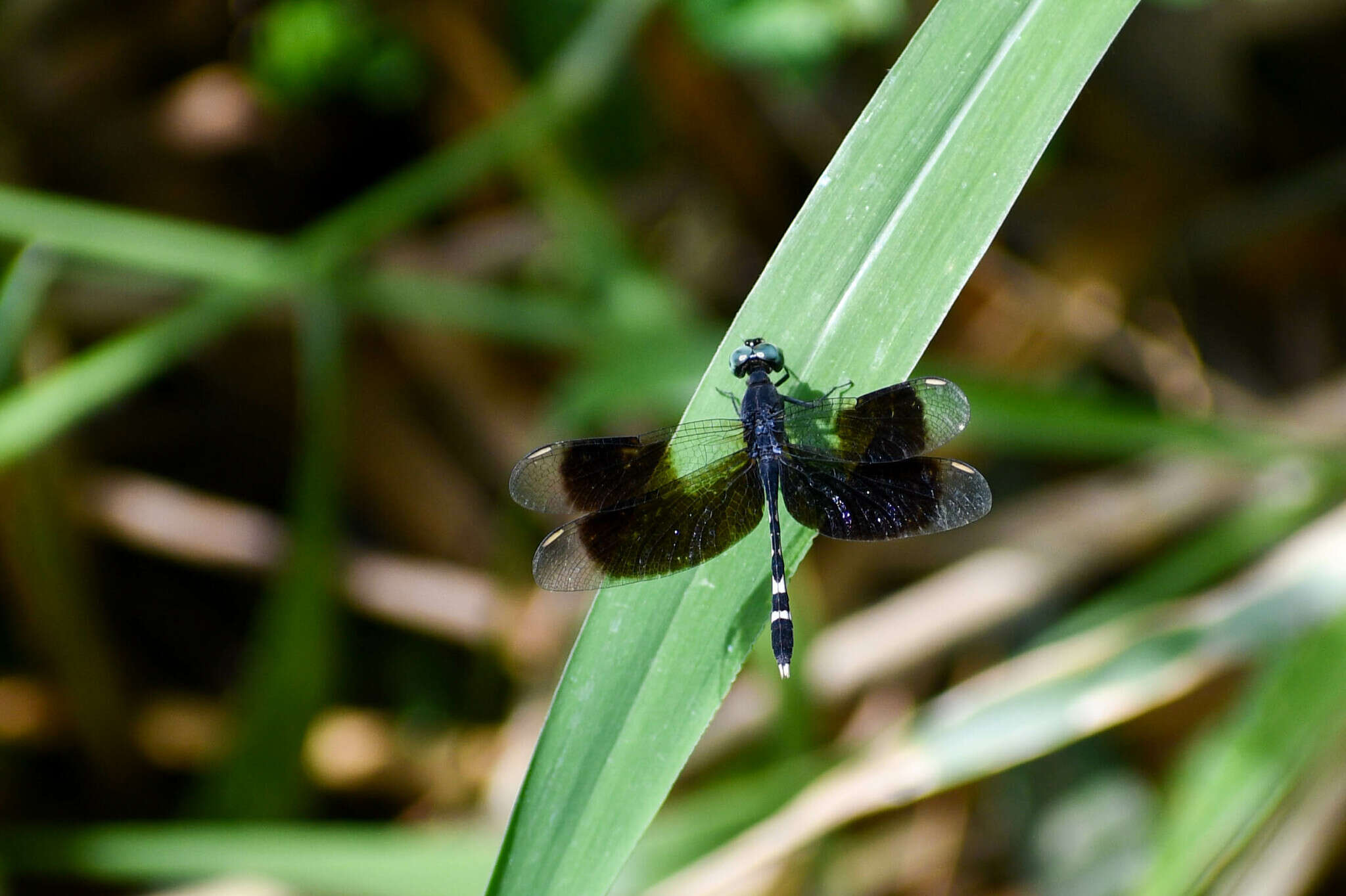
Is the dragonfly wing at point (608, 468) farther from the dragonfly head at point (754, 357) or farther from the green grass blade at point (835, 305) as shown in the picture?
the green grass blade at point (835, 305)

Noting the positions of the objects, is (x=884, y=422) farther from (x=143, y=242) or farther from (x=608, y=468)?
(x=143, y=242)

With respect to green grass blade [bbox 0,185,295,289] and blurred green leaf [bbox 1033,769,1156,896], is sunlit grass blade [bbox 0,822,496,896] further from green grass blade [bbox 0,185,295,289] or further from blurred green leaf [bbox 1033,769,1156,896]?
blurred green leaf [bbox 1033,769,1156,896]

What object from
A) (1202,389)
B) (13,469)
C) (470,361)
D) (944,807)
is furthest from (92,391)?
(1202,389)

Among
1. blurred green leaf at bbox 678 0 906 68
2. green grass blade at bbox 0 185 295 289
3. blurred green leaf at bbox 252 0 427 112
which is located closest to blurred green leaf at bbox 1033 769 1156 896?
blurred green leaf at bbox 678 0 906 68

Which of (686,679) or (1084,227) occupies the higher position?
(1084,227)

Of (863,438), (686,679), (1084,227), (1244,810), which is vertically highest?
(1084,227)

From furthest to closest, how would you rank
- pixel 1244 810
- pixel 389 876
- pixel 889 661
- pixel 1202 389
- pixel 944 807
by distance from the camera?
pixel 1202 389, pixel 944 807, pixel 889 661, pixel 389 876, pixel 1244 810

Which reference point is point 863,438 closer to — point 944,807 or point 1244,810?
point 1244,810
